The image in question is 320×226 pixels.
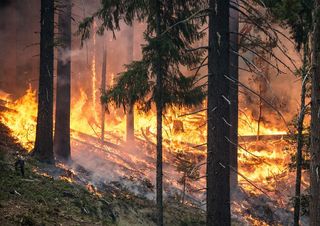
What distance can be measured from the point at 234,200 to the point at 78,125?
41.1 ft

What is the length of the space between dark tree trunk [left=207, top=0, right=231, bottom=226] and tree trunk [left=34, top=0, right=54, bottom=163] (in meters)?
7.85

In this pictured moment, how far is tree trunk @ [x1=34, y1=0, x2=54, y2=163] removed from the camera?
545 inches

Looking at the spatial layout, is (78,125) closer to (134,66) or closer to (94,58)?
(94,58)

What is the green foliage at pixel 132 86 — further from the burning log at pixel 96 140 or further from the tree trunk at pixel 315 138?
the burning log at pixel 96 140

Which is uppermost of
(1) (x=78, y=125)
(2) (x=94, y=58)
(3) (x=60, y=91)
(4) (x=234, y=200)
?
(2) (x=94, y=58)

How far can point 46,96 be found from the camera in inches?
547

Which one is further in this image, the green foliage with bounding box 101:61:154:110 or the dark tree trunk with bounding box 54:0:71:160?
the dark tree trunk with bounding box 54:0:71:160

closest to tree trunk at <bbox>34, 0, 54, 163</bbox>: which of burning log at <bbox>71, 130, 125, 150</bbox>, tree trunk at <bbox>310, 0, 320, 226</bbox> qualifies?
burning log at <bbox>71, 130, 125, 150</bbox>

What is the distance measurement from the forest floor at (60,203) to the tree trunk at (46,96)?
0.62 metres

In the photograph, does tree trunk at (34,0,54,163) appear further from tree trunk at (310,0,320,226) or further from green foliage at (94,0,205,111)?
tree trunk at (310,0,320,226)

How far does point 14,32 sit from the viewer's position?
82.7 feet

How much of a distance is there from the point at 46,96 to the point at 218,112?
320 inches

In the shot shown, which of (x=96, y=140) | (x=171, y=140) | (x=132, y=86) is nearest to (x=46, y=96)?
(x=132, y=86)

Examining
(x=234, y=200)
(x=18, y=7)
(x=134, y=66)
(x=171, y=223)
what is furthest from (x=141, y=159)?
(x=18, y=7)
